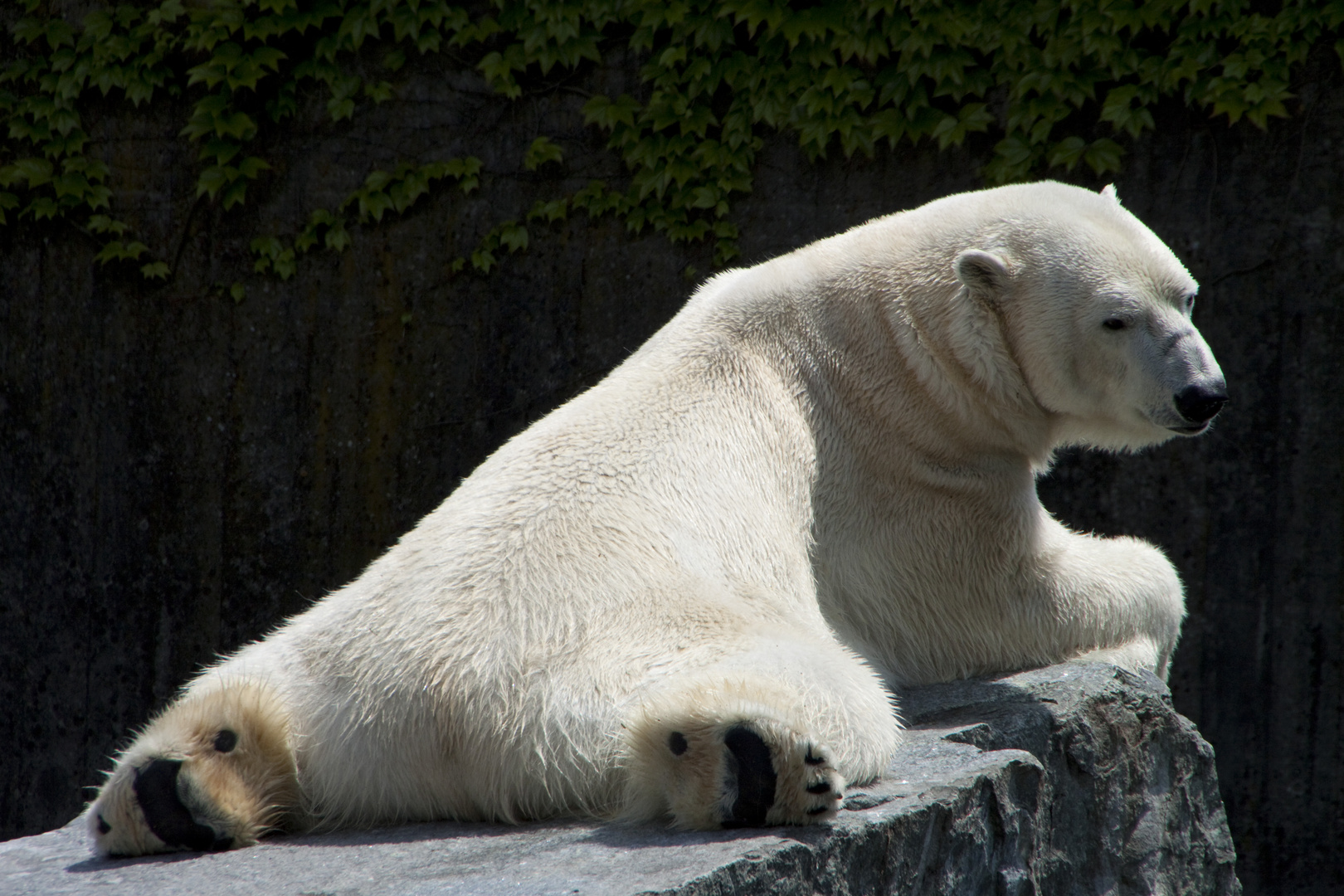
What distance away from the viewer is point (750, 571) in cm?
271

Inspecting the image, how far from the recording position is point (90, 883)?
2113 millimetres

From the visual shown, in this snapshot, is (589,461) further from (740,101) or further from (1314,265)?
(1314,265)

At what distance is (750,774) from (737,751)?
0.15 ft

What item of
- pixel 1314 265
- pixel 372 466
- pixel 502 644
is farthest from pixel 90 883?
pixel 1314 265

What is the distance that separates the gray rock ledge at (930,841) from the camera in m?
2.02

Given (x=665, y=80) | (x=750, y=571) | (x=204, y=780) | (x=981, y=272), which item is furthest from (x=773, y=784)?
(x=665, y=80)

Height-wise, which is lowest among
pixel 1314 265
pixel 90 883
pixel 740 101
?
pixel 90 883

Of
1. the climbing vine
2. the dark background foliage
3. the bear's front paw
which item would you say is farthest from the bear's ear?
the dark background foliage

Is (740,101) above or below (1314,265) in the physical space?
above

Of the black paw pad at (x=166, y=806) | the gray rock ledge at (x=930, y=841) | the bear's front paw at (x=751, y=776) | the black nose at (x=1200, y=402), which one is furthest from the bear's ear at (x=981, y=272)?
the black paw pad at (x=166, y=806)

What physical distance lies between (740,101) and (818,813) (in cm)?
434

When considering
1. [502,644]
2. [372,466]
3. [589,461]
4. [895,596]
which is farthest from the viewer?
[372,466]

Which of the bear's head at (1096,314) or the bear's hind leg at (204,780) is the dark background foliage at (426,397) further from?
the bear's hind leg at (204,780)

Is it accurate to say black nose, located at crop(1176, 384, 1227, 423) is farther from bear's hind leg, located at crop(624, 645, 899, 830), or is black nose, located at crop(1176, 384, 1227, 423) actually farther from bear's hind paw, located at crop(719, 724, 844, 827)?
bear's hind paw, located at crop(719, 724, 844, 827)
